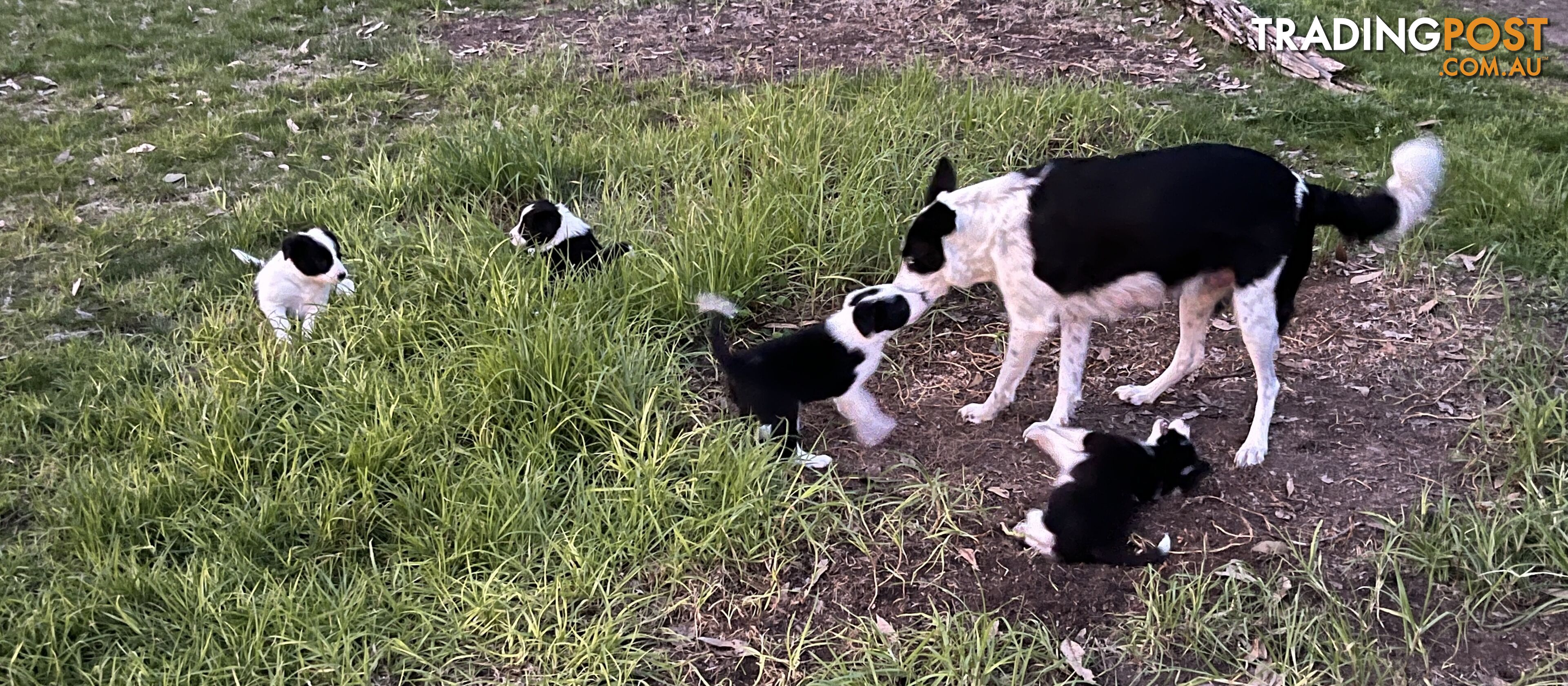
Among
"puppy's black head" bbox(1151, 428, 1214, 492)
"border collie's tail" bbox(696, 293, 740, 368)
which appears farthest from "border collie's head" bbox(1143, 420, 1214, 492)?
"border collie's tail" bbox(696, 293, 740, 368)

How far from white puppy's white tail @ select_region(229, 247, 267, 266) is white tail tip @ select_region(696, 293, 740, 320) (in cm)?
203

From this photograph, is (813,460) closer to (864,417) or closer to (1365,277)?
(864,417)

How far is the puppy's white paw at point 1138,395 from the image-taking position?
12.4ft

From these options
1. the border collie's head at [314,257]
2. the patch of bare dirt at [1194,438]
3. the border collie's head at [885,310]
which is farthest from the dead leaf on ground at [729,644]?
the border collie's head at [314,257]

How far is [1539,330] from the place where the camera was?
381 cm

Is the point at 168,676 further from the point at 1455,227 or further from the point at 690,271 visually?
the point at 1455,227

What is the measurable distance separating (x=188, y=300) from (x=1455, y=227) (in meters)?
5.53

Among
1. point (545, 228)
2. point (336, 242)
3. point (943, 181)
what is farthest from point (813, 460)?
point (336, 242)

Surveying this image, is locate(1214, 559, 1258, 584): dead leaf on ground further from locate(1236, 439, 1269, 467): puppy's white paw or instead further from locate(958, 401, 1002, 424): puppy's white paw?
locate(958, 401, 1002, 424): puppy's white paw

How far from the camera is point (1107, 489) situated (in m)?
3.04

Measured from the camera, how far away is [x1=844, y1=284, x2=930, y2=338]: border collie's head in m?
3.52

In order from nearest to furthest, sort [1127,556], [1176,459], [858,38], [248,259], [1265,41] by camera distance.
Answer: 1. [1127,556]
2. [1176,459]
3. [248,259]
4. [1265,41]
5. [858,38]

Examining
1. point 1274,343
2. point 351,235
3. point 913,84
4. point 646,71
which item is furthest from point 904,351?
point 646,71

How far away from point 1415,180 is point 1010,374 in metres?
1.42
